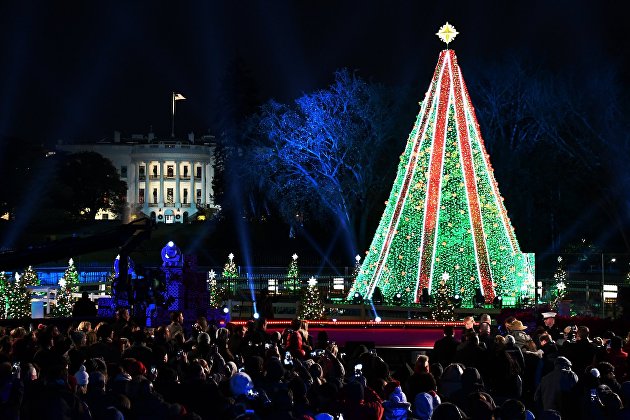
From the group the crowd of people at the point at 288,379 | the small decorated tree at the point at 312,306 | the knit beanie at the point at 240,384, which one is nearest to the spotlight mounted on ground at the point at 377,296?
the small decorated tree at the point at 312,306

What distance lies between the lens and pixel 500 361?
1387 centimetres

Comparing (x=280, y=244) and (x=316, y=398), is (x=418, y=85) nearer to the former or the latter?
(x=280, y=244)

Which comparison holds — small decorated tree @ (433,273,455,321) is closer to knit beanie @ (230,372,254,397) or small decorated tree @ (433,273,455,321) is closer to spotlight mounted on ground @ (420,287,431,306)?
spotlight mounted on ground @ (420,287,431,306)

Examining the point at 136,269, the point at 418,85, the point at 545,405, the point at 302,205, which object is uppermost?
the point at 418,85

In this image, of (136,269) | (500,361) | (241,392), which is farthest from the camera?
(136,269)

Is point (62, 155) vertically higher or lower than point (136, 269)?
higher

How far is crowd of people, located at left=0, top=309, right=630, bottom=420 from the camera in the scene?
1021cm

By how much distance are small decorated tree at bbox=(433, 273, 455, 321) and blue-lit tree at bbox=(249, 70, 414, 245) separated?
97.4 ft

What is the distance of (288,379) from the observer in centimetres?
1209

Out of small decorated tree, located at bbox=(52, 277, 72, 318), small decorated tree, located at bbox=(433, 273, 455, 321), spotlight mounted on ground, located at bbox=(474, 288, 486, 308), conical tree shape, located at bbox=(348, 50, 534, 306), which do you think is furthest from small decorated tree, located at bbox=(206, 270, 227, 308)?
spotlight mounted on ground, located at bbox=(474, 288, 486, 308)

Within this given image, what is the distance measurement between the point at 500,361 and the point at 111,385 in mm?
4676

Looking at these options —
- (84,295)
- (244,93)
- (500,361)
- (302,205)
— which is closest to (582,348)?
(500,361)

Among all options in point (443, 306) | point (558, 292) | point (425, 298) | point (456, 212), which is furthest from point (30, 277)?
point (558, 292)

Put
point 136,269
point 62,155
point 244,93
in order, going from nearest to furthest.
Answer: point 136,269 → point 244,93 → point 62,155
